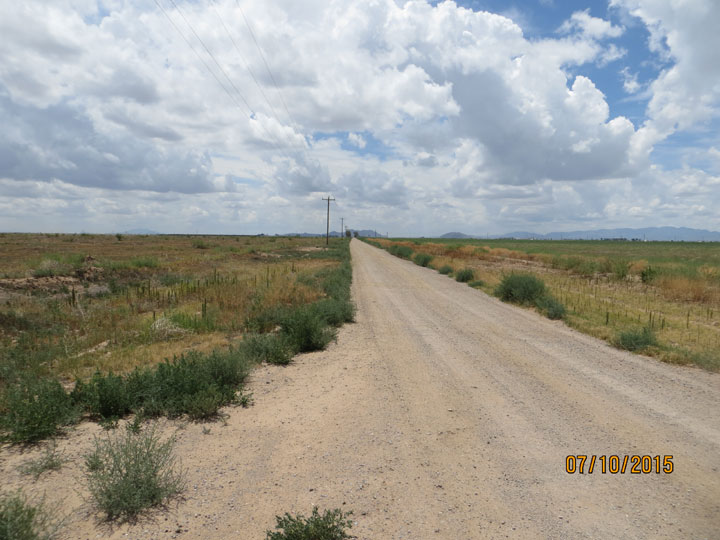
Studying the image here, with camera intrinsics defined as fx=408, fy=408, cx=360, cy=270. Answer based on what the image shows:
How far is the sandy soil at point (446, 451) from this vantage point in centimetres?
347

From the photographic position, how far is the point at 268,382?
7109 millimetres

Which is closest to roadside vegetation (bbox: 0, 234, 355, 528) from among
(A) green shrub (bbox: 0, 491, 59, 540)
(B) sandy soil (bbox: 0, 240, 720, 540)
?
(A) green shrub (bbox: 0, 491, 59, 540)

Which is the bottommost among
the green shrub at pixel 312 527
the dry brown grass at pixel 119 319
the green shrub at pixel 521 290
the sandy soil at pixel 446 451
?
the dry brown grass at pixel 119 319

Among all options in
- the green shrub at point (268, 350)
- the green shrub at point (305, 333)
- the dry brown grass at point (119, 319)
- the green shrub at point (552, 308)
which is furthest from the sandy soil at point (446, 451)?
the green shrub at point (552, 308)

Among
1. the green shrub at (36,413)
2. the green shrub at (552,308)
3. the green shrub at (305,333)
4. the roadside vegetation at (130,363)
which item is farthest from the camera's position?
the green shrub at (552,308)

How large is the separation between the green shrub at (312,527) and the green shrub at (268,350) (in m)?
4.91

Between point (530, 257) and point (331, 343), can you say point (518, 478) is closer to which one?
point (331, 343)

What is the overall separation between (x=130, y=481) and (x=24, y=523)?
758 mm

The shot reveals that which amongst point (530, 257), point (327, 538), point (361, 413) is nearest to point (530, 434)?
point (361, 413)

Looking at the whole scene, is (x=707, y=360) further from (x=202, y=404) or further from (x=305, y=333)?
(x=202, y=404)

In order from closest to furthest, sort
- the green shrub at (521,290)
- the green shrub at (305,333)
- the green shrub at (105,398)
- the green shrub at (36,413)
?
the green shrub at (36,413), the green shrub at (105,398), the green shrub at (305,333), the green shrub at (521,290)

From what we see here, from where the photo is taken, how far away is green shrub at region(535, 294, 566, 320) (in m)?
12.9

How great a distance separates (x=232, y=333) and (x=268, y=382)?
372cm
